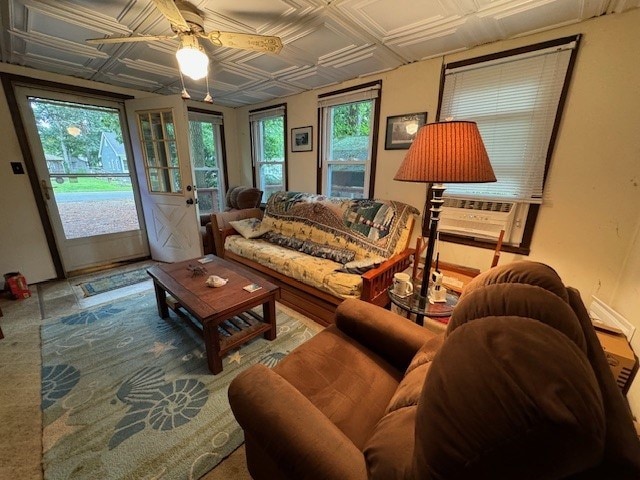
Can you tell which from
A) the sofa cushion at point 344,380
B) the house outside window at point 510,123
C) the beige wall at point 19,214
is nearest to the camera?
the sofa cushion at point 344,380

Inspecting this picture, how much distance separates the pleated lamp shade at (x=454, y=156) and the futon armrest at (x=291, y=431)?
3.50 ft

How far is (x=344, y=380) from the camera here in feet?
3.71

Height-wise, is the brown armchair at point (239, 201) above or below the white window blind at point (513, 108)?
below

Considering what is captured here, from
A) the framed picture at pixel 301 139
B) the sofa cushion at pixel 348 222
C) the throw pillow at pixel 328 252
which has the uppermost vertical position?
the framed picture at pixel 301 139

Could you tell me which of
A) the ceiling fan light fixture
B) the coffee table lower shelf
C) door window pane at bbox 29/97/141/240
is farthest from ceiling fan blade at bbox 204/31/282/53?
door window pane at bbox 29/97/141/240

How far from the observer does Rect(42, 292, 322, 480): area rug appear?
121 cm

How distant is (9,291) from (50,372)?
164 centimetres

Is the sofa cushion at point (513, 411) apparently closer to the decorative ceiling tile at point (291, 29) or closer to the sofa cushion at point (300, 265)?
the sofa cushion at point (300, 265)

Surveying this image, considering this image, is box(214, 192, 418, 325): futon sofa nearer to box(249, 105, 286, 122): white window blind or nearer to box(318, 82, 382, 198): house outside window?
box(318, 82, 382, 198): house outside window

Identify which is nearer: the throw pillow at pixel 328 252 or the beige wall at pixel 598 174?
the beige wall at pixel 598 174

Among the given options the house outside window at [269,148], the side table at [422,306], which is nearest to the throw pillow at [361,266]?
the side table at [422,306]

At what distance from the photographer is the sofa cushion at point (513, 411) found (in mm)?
383

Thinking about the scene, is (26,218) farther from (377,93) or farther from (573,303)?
(573,303)

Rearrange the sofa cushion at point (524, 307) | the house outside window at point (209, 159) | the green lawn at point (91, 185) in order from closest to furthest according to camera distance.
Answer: the sofa cushion at point (524, 307) < the green lawn at point (91, 185) < the house outside window at point (209, 159)
